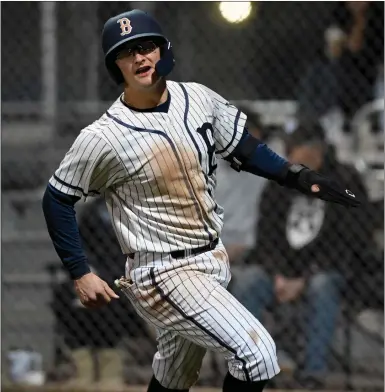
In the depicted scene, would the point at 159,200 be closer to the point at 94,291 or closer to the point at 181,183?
the point at 181,183

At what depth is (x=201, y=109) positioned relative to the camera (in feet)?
13.2

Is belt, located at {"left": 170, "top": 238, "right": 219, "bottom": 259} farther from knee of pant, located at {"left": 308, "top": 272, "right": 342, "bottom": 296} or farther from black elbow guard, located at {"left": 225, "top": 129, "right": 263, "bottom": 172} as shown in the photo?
knee of pant, located at {"left": 308, "top": 272, "right": 342, "bottom": 296}

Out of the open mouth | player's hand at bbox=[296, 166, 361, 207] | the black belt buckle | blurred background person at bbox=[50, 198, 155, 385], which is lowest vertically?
blurred background person at bbox=[50, 198, 155, 385]

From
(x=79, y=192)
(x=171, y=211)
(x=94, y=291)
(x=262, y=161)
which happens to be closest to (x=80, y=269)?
(x=94, y=291)

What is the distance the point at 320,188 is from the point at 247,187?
2.00m

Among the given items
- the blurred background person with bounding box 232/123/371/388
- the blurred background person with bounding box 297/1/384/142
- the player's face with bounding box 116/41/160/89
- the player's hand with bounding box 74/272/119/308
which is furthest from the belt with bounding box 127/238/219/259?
the blurred background person with bounding box 297/1/384/142

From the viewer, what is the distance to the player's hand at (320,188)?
13.3 feet

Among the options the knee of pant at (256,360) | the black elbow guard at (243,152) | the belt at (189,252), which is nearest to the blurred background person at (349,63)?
the black elbow guard at (243,152)

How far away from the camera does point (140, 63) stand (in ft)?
12.7

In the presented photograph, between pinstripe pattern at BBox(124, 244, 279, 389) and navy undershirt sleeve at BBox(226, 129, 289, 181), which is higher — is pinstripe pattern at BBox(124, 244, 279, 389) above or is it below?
below

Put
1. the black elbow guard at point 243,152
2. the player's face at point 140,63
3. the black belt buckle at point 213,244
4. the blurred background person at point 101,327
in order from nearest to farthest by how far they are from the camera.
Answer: the player's face at point 140,63
the black belt buckle at point 213,244
the black elbow guard at point 243,152
the blurred background person at point 101,327

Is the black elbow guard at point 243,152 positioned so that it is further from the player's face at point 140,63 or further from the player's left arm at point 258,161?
the player's face at point 140,63

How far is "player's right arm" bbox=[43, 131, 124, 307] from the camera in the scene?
383 centimetres

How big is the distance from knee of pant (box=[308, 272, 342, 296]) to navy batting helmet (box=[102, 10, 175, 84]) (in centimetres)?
222
